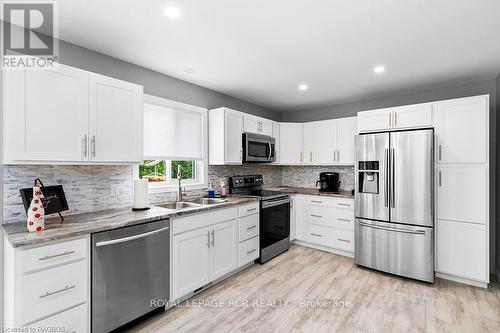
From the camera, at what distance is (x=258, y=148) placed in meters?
4.00

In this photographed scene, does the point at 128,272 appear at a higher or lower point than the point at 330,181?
lower

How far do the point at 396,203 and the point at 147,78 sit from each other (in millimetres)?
3419

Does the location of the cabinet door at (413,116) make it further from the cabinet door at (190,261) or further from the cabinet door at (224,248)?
the cabinet door at (190,261)

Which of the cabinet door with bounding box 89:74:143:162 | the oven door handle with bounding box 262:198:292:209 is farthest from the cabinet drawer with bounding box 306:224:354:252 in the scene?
the cabinet door with bounding box 89:74:143:162

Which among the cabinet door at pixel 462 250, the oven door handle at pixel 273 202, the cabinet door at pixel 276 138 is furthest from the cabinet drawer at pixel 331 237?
the cabinet door at pixel 276 138

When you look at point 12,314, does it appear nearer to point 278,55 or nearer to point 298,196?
point 278,55

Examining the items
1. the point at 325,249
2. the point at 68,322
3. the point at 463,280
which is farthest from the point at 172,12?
the point at 463,280

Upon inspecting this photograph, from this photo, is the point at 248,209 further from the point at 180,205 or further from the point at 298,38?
the point at 298,38

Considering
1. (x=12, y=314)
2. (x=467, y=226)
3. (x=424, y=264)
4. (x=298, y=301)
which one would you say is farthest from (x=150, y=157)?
(x=467, y=226)

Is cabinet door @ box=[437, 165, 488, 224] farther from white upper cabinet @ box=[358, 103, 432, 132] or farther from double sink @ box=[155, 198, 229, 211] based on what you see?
double sink @ box=[155, 198, 229, 211]

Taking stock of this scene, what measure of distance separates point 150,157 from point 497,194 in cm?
435

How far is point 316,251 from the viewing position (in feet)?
13.0

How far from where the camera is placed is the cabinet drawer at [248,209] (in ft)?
10.2

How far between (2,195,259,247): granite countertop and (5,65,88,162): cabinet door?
0.51 metres
